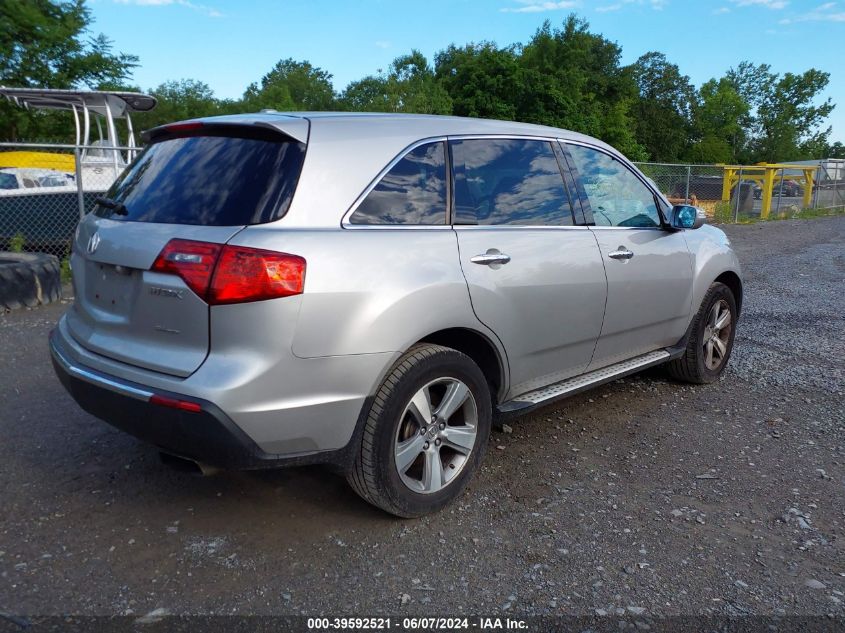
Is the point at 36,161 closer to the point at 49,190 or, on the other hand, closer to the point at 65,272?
the point at 49,190

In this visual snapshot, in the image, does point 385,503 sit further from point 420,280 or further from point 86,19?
point 86,19

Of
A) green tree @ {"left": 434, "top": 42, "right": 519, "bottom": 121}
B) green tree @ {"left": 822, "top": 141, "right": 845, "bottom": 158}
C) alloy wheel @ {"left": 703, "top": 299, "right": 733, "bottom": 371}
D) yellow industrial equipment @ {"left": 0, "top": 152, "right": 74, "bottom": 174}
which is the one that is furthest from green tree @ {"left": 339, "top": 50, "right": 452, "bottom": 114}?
green tree @ {"left": 822, "top": 141, "right": 845, "bottom": 158}

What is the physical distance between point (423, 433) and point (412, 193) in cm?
106

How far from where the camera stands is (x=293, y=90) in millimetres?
75750

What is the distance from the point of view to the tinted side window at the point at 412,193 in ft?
10.3

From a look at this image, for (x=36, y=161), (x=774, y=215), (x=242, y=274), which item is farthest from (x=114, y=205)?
(x=774, y=215)

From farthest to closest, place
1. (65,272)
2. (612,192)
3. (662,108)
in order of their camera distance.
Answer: (662,108) < (65,272) < (612,192)

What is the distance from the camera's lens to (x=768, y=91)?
82.6 meters

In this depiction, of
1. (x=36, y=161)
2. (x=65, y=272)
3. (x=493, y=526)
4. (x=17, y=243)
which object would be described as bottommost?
(x=493, y=526)

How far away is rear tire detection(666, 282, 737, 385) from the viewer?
202 inches

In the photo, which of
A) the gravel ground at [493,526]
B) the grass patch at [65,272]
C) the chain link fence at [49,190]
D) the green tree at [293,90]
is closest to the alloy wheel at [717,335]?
the gravel ground at [493,526]

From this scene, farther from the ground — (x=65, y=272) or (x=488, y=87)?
(x=488, y=87)

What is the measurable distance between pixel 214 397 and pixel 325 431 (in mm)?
450

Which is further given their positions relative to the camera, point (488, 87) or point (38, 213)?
point (488, 87)
